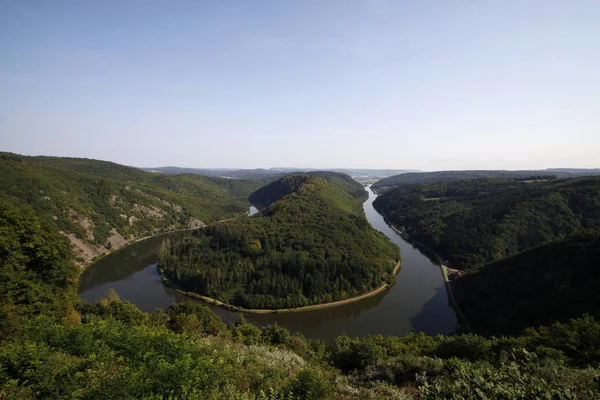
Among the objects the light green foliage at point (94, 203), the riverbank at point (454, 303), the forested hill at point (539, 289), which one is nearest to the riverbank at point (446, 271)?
the riverbank at point (454, 303)

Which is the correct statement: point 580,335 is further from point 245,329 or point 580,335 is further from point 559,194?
point 559,194

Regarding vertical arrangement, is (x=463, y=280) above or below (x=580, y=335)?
below

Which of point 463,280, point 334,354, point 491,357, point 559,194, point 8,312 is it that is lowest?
point 463,280

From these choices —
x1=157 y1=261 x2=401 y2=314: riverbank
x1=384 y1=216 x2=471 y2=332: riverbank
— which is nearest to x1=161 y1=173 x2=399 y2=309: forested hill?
x1=157 y1=261 x2=401 y2=314: riverbank

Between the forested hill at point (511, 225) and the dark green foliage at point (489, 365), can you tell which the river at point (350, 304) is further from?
the dark green foliage at point (489, 365)

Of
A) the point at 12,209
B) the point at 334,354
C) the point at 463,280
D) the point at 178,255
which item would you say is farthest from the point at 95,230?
the point at 463,280

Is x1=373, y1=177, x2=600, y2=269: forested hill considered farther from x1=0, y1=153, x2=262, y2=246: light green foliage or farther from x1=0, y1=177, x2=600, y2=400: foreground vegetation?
x1=0, y1=153, x2=262, y2=246: light green foliage
